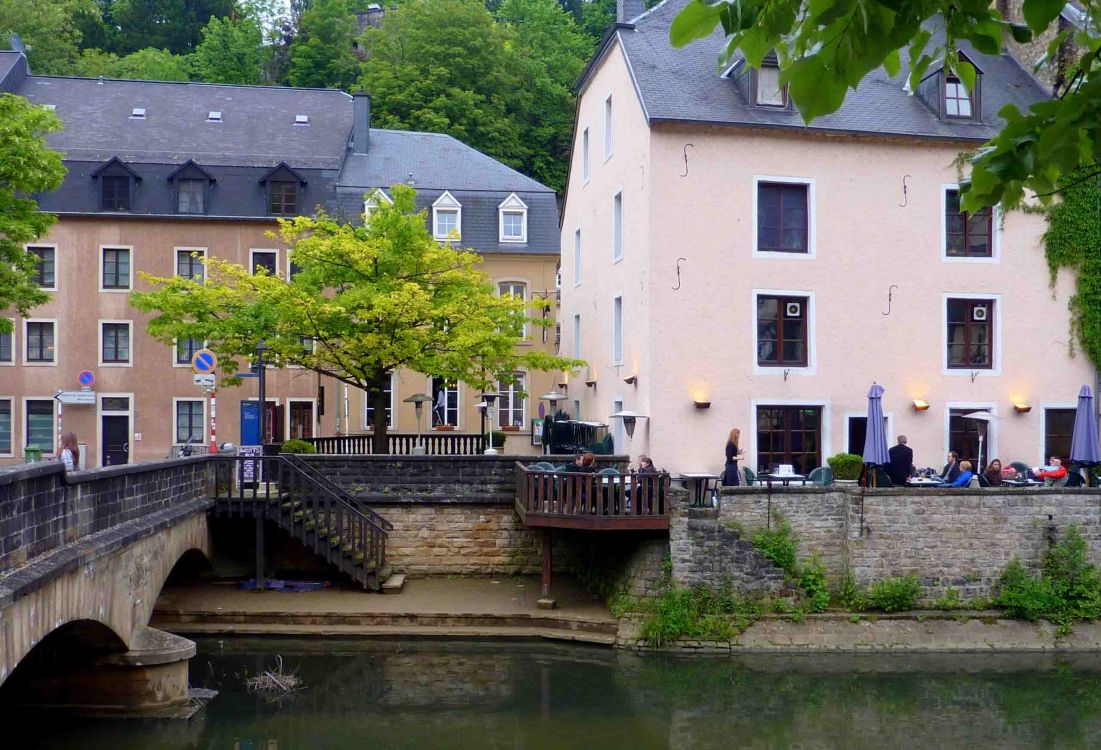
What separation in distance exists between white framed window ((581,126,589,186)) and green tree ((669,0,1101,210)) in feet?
82.6

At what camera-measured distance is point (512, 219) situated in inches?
1453

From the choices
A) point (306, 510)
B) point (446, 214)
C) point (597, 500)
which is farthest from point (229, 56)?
point (597, 500)

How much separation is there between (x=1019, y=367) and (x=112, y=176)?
26327mm

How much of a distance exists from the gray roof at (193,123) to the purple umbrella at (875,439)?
21442mm

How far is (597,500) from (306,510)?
17.7 ft

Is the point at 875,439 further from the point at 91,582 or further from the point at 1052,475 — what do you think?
the point at 91,582

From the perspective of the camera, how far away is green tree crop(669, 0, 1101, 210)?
3.24 meters

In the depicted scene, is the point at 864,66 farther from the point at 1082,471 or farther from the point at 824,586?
the point at 1082,471

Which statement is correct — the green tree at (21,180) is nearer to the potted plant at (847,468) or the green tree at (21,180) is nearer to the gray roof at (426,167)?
the gray roof at (426,167)

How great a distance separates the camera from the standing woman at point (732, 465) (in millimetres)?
20266

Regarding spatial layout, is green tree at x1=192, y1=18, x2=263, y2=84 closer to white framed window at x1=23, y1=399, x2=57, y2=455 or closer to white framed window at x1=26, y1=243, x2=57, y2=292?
white framed window at x1=26, y1=243, x2=57, y2=292

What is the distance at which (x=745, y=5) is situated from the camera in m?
3.41

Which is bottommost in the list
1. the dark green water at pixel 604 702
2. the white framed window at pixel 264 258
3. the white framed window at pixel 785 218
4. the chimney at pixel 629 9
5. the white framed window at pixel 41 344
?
the dark green water at pixel 604 702

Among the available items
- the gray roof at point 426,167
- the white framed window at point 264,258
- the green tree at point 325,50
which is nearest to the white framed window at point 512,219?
the gray roof at point 426,167
